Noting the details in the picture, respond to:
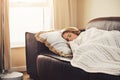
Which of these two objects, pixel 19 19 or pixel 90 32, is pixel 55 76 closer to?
pixel 90 32

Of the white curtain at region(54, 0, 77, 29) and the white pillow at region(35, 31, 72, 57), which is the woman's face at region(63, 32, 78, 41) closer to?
the white pillow at region(35, 31, 72, 57)

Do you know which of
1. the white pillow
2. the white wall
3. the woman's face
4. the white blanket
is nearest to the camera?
the white blanket

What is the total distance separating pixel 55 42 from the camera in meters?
2.80

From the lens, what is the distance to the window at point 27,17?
381cm

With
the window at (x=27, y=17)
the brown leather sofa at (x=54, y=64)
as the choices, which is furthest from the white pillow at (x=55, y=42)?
the window at (x=27, y=17)

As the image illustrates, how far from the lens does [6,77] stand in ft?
9.96

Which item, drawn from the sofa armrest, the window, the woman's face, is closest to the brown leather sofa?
the sofa armrest

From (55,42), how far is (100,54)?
0.80 metres

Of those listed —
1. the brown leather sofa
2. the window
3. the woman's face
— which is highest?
the window

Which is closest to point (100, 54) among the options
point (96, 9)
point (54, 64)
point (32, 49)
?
point (54, 64)

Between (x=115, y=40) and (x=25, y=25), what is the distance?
1.94 meters

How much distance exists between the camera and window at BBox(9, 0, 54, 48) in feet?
12.5

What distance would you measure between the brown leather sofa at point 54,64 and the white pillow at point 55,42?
0.22 ft

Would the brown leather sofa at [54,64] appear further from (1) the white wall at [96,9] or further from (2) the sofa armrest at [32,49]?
(1) the white wall at [96,9]
